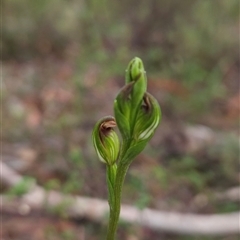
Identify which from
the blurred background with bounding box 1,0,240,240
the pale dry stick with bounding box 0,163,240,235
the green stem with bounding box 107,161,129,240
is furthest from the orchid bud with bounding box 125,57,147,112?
the pale dry stick with bounding box 0,163,240,235

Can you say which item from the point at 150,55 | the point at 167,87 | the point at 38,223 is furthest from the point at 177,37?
the point at 38,223

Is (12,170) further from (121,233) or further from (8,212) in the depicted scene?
(121,233)

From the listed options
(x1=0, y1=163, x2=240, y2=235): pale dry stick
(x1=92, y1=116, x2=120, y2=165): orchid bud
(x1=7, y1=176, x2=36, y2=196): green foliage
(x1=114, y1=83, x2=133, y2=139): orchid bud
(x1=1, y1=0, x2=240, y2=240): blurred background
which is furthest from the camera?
(x1=1, y1=0, x2=240, y2=240): blurred background

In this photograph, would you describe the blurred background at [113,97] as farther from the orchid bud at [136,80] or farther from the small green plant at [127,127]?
the orchid bud at [136,80]

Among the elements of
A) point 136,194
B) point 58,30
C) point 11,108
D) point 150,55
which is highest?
point 58,30

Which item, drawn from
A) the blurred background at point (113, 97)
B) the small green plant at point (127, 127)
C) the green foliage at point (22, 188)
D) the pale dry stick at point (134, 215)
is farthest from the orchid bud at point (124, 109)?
the pale dry stick at point (134, 215)

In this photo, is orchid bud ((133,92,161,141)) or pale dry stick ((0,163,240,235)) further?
pale dry stick ((0,163,240,235))

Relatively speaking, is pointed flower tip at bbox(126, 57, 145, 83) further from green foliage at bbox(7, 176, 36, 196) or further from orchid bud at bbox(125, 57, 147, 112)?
green foliage at bbox(7, 176, 36, 196)
